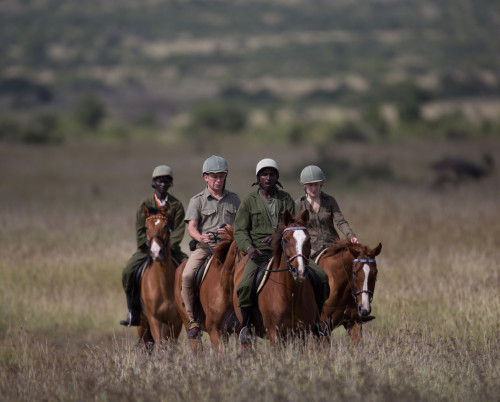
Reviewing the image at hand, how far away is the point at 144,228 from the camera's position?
1209 centimetres

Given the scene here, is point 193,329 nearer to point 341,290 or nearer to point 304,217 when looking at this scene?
point 341,290

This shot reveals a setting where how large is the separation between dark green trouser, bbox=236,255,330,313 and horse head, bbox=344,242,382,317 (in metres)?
0.38

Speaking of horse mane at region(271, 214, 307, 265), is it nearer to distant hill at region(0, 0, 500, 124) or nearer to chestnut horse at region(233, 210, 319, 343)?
chestnut horse at region(233, 210, 319, 343)

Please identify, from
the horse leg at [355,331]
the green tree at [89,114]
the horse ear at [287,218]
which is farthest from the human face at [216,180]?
the green tree at [89,114]

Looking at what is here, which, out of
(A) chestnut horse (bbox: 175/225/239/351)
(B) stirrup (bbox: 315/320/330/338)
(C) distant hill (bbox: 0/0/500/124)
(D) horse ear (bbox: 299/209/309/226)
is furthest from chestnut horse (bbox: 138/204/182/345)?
(C) distant hill (bbox: 0/0/500/124)

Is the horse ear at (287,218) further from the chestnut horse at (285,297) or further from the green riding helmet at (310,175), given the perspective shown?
the green riding helmet at (310,175)

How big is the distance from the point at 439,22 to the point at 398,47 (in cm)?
2419

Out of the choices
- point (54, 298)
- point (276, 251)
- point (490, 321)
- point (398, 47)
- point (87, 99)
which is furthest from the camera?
point (398, 47)

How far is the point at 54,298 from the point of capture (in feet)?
53.4

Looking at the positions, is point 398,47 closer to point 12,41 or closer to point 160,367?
point 12,41

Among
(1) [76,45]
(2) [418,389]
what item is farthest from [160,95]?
(2) [418,389]

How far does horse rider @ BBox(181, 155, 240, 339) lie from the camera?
11344 millimetres

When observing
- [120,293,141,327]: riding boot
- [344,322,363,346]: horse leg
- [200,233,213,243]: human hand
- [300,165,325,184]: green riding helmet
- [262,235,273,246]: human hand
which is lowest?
[344,322,363,346]: horse leg

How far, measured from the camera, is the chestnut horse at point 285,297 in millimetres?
9617
